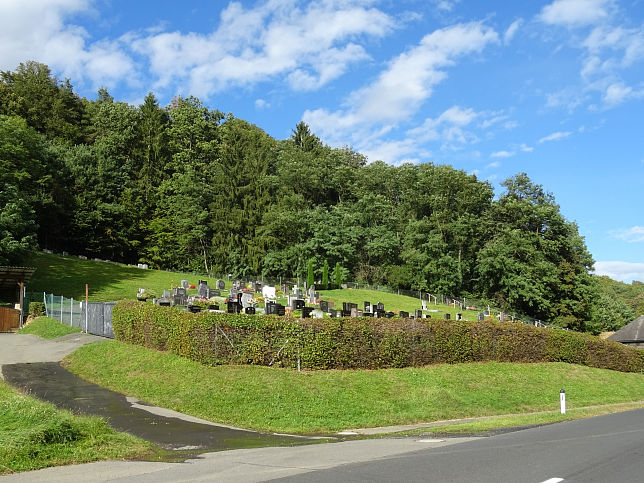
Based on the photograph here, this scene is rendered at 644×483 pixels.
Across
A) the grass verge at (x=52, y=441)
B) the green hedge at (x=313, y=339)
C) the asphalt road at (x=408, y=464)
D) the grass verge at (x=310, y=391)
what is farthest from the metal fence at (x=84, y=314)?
the asphalt road at (x=408, y=464)

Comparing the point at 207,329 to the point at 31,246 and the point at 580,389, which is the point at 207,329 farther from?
the point at 31,246

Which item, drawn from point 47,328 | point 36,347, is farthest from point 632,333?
point 36,347

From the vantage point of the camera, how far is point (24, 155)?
49562 millimetres

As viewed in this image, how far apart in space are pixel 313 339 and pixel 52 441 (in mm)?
10204

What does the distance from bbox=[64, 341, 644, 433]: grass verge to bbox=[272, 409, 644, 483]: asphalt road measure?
16.1 ft

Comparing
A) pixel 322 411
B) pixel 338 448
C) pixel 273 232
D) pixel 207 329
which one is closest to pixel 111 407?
pixel 207 329

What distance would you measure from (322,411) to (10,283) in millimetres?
27726

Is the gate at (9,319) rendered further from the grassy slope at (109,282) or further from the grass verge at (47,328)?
the grassy slope at (109,282)

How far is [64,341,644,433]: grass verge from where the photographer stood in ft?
47.6

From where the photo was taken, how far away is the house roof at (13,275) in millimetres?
32375

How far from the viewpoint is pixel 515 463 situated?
8.39m

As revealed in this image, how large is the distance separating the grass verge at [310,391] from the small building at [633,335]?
88.3 feet

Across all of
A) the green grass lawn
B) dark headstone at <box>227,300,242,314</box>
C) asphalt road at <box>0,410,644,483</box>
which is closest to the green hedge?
dark headstone at <box>227,300,242,314</box>

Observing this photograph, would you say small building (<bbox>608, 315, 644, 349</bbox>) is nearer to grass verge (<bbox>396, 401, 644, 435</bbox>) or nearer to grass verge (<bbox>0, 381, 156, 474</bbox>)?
grass verge (<bbox>396, 401, 644, 435</bbox>)
